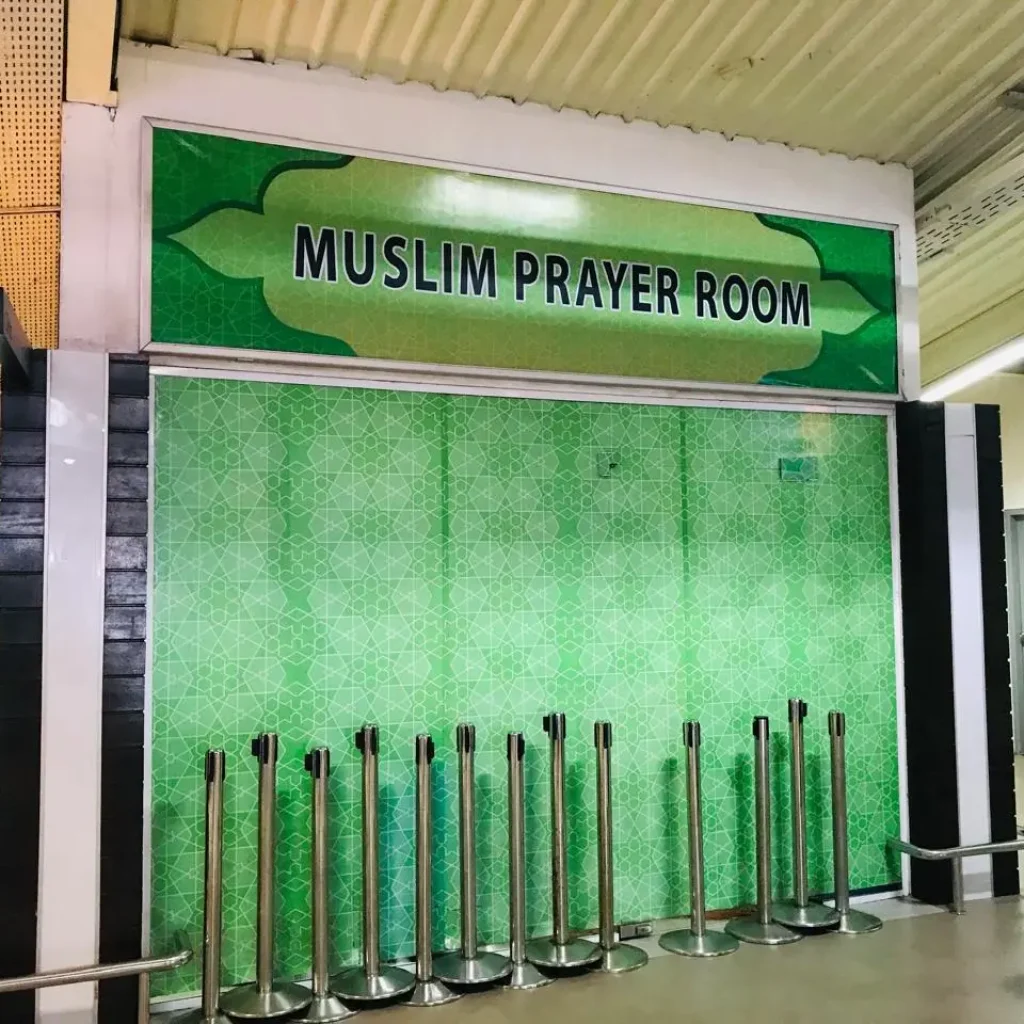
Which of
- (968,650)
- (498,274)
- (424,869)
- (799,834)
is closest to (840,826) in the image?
(799,834)

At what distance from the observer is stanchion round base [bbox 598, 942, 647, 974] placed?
2895mm

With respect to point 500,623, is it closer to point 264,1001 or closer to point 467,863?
point 467,863

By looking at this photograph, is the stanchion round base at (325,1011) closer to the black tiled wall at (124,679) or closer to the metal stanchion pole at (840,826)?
the black tiled wall at (124,679)

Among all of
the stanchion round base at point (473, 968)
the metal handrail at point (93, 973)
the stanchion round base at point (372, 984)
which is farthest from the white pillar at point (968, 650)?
the metal handrail at point (93, 973)

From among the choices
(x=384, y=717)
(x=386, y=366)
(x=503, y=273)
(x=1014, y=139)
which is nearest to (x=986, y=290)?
(x=1014, y=139)

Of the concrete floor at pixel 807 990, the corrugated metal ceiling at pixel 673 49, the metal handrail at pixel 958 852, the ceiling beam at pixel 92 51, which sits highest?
the corrugated metal ceiling at pixel 673 49

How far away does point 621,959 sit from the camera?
295 cm

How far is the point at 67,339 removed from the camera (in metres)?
2.71

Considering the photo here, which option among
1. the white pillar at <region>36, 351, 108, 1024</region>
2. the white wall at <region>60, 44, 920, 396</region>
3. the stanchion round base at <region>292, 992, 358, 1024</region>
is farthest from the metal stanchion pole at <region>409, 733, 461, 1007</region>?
the white wall at <region>60, 44, 920, 396</region>

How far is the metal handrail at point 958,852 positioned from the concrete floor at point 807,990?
8.6 inches

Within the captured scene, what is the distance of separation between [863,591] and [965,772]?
73cm

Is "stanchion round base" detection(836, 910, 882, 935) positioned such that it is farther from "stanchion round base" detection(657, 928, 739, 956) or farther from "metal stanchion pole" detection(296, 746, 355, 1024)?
"metal stanchion pole" detection(296, 746, 355, 1024)

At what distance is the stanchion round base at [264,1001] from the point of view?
2584mm

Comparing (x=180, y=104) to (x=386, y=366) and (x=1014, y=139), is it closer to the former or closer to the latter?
(x=386, y=366)
